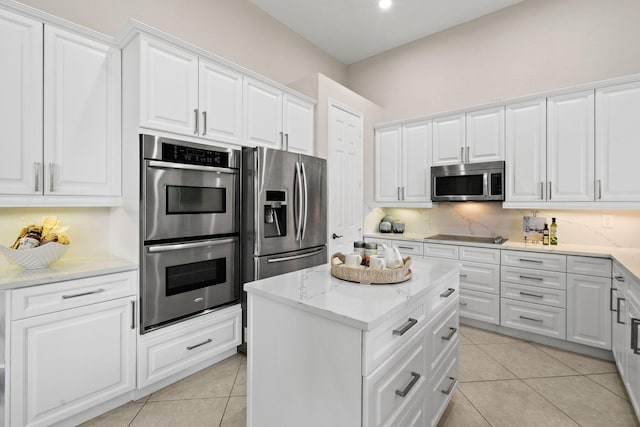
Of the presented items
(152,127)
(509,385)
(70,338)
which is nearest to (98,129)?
(152,127)

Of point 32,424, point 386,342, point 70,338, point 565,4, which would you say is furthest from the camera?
point 565,4

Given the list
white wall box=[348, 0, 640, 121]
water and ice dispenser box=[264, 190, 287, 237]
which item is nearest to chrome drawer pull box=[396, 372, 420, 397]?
water and ice dispenser box=[264, 190, 287, 237]

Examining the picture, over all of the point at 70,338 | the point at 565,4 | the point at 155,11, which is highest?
the point at 565,4

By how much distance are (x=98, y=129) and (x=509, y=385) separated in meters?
3.43

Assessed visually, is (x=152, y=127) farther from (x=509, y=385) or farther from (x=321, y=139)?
(x=509, y=385)

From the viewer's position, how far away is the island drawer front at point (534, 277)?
2822 millimetres

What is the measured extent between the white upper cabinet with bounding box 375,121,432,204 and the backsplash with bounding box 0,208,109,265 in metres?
3.08

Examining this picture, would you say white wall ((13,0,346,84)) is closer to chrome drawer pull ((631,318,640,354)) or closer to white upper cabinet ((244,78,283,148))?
white upper cabinet ((244,78,283,148))

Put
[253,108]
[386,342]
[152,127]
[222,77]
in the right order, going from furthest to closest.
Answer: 1. [253,108]
2. [222,77]
3. [152,127]
4. [386,342]

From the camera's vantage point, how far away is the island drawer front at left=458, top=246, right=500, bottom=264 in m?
3.16

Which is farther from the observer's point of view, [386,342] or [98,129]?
[98,129]

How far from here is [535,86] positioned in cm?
341

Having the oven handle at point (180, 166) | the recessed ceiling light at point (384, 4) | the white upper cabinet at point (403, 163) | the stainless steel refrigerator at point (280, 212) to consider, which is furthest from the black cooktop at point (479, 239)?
the recessed ceiling light at point (384, 4)

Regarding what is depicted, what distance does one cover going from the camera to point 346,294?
1374 millimetres
